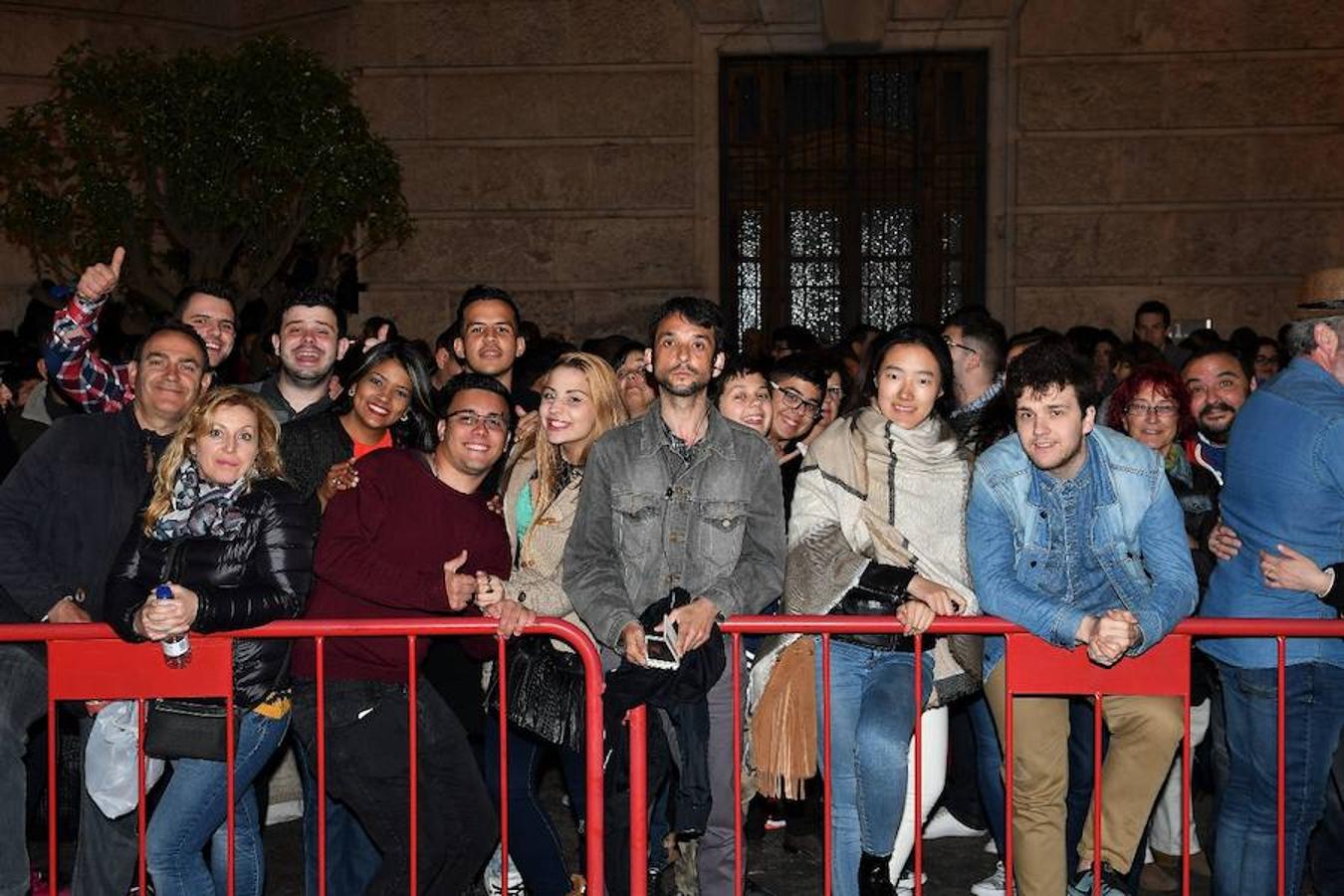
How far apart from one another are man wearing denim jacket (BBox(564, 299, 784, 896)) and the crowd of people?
11mm

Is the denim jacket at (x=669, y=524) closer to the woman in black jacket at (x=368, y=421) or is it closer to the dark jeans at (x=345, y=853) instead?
the woman in black jacket at (x=368, y=421)

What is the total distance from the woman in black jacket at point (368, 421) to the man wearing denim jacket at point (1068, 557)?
7.51 ft

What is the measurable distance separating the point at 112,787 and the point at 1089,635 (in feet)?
10.2

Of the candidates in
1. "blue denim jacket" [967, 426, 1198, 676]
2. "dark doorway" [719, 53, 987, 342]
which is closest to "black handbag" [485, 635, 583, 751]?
"blue denim jacket" [967, 426, 1198, 676]

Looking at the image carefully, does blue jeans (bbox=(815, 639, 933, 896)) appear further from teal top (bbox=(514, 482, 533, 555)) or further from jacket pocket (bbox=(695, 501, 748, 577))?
teal top (bbox=(514, 482, 533, 555))

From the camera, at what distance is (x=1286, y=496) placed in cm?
500

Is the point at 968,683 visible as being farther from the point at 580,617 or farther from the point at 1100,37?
the point at 1100,37

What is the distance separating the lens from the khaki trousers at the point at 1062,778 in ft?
16.3

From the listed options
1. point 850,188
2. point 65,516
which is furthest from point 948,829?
point 850,188

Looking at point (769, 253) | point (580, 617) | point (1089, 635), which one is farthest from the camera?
point (769, 253)

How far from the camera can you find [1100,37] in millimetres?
13492

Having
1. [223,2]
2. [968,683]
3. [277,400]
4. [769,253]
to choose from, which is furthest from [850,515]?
[223,2]

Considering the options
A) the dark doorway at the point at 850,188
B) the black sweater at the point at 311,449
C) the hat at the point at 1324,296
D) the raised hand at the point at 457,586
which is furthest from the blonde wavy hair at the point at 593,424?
A: the dark doorway at the point at 850,188

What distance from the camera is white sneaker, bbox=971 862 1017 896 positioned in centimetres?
627
